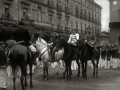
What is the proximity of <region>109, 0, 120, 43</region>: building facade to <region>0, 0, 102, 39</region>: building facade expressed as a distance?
6.86 meters

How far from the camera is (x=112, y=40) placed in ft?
153

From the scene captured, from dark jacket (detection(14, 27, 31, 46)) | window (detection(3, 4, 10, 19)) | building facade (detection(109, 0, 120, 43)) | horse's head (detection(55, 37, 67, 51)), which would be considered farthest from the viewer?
building facade (detection(109, 0, 120, 43))

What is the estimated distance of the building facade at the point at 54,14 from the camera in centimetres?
2873

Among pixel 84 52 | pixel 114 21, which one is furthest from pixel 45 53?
pixel 114 21

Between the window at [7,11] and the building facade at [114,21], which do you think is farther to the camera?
the building facade at [114,21]

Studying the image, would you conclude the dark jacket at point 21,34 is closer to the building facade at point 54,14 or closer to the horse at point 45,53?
the horse at point 45,53

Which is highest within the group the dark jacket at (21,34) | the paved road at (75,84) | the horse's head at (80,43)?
the dark jacket at (21,34)

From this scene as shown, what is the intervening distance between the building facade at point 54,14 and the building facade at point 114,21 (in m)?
6.86

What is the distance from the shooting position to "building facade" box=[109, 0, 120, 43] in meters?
45.5

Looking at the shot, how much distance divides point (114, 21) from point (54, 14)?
50.6 ft

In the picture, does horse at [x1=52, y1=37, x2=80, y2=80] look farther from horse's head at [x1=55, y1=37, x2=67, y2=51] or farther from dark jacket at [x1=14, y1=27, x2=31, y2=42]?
dark jacket at [x1=14, y1=27, x2=31, y2=42]

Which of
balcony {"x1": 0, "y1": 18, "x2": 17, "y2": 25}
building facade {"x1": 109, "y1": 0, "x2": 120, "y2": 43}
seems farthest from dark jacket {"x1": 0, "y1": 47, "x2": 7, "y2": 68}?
building facade {"x1": 109, "y1": 0, "x2": 120, "y2": 43}

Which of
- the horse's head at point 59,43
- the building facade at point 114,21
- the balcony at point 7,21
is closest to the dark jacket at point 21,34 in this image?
the horse's head at point 59,43

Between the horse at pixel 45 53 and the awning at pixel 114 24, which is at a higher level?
the awning at pixel 114 24
